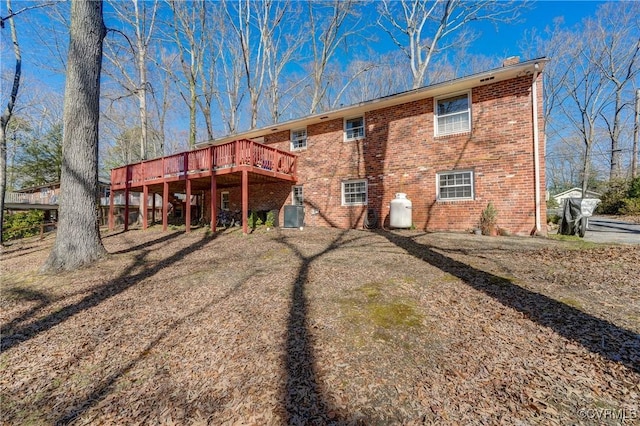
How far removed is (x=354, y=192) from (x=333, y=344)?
29.7ft

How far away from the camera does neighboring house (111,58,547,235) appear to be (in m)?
8.18

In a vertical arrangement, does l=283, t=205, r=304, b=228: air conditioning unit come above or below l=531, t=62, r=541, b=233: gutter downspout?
below

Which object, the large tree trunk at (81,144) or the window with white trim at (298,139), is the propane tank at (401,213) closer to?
the window with white trim at (298,139)

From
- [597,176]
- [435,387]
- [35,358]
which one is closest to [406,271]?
[435,387]

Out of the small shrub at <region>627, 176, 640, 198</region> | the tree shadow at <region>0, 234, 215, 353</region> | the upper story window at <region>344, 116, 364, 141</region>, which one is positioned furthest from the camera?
the small shrub at <region>627, 176, 640, 198</region>

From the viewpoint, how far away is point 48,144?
2450cm

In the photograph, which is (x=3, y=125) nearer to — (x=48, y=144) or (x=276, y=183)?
(x=276, y=183)

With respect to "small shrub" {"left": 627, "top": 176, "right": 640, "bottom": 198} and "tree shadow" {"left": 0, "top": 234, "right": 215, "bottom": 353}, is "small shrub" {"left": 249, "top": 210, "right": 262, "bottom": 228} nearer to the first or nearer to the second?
"tree shadow" {"left": 0, "top": 234, "right": 215, "bottom": 353}

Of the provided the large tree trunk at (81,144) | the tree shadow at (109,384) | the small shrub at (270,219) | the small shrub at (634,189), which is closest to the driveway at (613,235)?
the small shrub at (634,189)

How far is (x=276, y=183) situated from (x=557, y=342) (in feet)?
39.1

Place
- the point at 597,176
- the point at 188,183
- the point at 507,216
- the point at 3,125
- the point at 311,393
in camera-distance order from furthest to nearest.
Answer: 1. the point at 597,176
2. the point at 188,183
3. the point at 3,125
4. the point at 507,216
5. the point at 311,393

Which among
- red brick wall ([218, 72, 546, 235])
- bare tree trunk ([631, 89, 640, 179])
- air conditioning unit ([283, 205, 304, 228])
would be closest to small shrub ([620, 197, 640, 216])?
bare tree trunk ([631, 89, 640, 179])

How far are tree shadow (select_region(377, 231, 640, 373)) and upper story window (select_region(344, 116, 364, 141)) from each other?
7893 millimetres

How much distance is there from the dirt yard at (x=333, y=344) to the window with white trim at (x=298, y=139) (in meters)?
8.71
